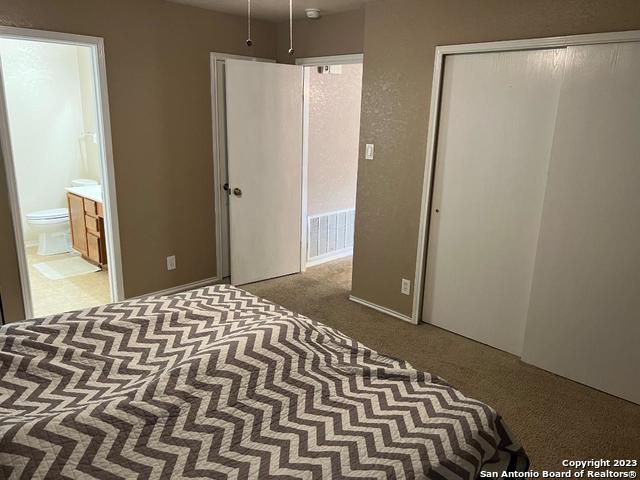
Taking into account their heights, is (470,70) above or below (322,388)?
above

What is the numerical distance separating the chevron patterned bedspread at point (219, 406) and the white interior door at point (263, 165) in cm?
200

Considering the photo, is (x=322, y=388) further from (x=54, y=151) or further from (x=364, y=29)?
(x=54, y=151)

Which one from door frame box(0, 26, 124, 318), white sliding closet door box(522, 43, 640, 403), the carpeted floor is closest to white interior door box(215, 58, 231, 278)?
the carpeted floor

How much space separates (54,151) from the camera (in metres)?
5.00

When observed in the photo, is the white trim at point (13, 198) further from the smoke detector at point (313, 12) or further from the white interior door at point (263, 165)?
the smoke detector at point (313, 12)

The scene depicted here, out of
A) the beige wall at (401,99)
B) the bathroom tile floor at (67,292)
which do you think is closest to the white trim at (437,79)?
the beige wall at (401,99)

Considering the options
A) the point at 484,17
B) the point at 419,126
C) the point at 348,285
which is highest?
the point at 484,17

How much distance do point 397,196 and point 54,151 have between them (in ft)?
12.4

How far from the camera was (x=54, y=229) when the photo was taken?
489 centimetres

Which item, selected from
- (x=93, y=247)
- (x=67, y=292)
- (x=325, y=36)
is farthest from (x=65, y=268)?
(x=325, y=36)

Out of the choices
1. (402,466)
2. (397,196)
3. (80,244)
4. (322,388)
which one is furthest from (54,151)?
(402,466)

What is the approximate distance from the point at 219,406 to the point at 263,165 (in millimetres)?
2746

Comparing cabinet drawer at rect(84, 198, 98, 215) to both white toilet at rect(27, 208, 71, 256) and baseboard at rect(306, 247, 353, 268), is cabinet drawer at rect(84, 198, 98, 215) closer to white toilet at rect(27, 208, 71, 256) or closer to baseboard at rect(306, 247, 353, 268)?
white toilet at rect(27, 208, 71, 256)

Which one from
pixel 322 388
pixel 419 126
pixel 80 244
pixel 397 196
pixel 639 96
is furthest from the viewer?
pixel 80 244
